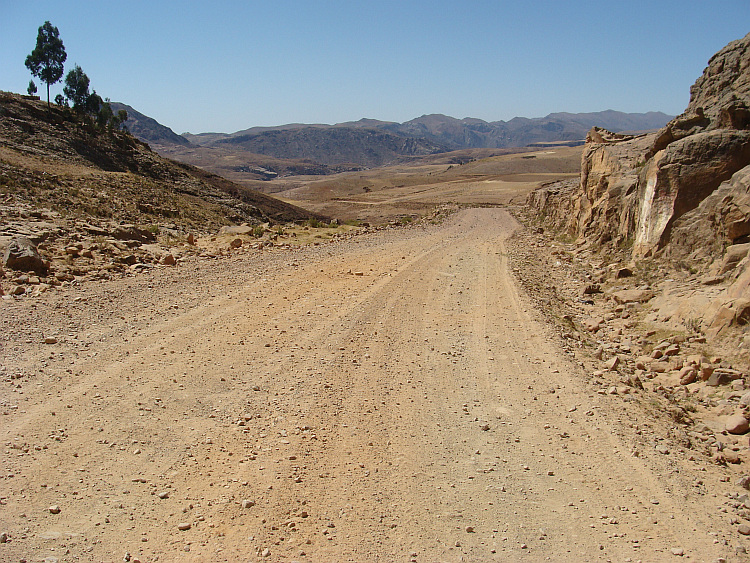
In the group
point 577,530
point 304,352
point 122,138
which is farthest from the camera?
point 122,138

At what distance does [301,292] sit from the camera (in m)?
12.1

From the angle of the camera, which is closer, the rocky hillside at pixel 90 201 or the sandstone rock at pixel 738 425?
the sandstone rock at pixel 738 425

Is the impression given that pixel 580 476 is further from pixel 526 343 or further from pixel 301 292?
pixel 301 292

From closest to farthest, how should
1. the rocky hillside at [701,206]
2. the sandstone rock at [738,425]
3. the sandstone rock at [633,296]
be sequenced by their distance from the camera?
1. the sandstone rock at [738,425]
2. the rocky hillside at [701,206]
3. the sandstone rock at [633,296]

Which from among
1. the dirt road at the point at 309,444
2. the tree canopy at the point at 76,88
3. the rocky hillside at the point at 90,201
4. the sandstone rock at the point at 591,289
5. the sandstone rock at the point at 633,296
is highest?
the tree canopy at the point at 76,88

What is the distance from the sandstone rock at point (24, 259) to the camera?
1170 centimetres

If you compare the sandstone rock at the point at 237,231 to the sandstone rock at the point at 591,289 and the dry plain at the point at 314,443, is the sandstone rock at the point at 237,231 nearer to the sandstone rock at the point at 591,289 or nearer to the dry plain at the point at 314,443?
the dry plain at the point at 314,443

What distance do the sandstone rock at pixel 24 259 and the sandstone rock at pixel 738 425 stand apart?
40.0ft

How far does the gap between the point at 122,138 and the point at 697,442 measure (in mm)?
38460

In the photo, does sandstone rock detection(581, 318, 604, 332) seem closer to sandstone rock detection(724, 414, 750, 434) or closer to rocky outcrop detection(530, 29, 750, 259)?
rocky outcrop detection(530, 29, 750, 259)

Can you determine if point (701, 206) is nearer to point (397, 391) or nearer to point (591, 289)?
point (591, 289)

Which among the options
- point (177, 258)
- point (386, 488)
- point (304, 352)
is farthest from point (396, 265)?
point (386, 488)

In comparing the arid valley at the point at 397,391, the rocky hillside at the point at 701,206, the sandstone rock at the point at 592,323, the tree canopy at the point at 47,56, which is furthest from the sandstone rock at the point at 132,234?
the tree canopy at the point at 47,56

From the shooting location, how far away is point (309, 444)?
5.80m
